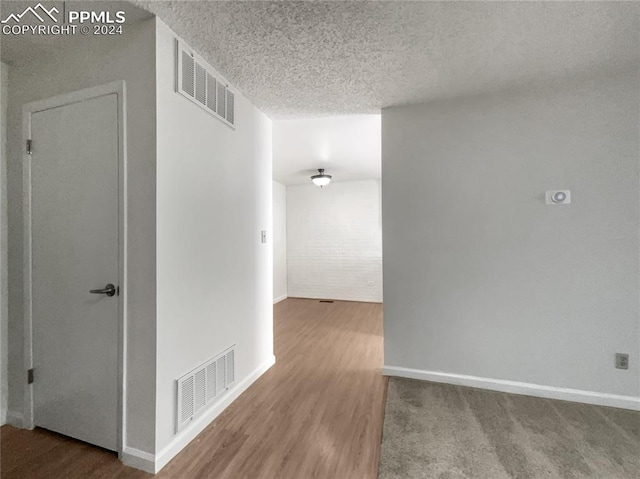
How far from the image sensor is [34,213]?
1798 mm

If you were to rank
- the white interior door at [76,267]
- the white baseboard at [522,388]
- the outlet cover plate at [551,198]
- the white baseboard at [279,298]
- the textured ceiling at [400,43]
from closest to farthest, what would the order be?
the textured ceiling at [400,43]
the white interior door at [76,267]
the white baseboard at [522,388]
the outlet cover plate at [551,198]
the white baseboard at [279,298]

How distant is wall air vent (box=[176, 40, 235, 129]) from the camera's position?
164 cm

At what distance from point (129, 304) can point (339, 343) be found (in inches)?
98.5

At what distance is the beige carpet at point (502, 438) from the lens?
149 centimetres

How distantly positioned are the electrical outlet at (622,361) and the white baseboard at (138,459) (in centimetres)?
334

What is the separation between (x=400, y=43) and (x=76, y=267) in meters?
2.55

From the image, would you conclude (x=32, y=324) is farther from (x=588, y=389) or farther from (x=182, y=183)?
(x=588, y=389)

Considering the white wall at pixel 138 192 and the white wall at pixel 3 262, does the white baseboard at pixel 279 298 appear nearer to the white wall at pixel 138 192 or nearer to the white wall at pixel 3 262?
the white wall at pixel 3 262

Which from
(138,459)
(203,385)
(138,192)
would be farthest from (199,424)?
(138,192)

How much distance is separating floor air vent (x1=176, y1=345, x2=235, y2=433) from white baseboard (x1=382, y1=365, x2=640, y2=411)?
1483 millimetres

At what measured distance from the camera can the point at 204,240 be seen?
1.88 metres

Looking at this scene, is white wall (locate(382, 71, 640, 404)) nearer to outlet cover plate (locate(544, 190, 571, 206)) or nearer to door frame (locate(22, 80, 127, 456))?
outlet cover plate (locate(544, 190, 571, 206))

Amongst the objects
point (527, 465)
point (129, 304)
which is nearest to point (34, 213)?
point (129, 304)

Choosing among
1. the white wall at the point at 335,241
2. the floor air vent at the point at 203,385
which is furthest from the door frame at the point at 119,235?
the white wall at the point at 335,241
